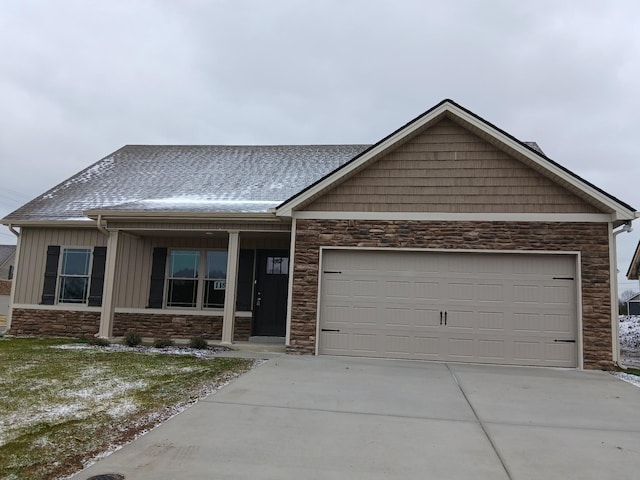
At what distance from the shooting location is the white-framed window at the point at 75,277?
12352mm

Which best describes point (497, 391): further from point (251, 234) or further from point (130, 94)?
point (130, 94)

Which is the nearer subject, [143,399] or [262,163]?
[143,399]

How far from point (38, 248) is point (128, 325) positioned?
3303 millimetres

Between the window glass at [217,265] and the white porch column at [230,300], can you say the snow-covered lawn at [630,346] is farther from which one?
the window glass at [217,265]

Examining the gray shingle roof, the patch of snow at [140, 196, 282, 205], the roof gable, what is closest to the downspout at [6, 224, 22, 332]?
the gray shingle roof

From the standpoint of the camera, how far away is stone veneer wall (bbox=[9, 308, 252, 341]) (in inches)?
466

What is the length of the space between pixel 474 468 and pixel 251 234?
8.22 meters

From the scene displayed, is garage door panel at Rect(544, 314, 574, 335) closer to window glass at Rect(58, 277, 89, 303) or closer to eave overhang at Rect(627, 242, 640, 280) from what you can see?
eave overhang at Rect(627, 242, 640, 280)

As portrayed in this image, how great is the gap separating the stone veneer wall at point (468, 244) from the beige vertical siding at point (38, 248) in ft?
19.2

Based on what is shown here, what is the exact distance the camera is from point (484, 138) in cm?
966

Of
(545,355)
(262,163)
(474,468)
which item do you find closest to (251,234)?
(262,163)

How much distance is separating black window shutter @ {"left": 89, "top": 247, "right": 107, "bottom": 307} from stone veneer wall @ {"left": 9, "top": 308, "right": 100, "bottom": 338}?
35cm

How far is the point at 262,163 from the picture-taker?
14.8 m

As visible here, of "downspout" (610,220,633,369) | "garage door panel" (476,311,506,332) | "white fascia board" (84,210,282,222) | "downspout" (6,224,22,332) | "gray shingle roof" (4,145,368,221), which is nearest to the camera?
"downspout" (610,220,633,369)
